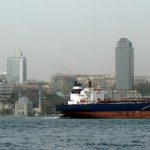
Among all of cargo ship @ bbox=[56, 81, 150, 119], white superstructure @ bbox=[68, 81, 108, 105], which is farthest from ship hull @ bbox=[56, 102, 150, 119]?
white superstructure @ bbox=[68, 81, 108, 105]

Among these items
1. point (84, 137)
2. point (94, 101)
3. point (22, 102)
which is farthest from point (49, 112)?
point (84, 137)

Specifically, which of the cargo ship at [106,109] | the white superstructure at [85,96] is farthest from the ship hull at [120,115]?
the white superstructure at [85,96]

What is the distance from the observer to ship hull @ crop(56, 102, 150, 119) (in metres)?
106

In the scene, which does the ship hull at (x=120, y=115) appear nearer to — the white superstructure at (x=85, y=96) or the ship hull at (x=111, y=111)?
the ship hull at (x=111, y=111)

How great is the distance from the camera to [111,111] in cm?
10700

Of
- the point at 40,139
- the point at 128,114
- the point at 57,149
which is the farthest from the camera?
the point at 128,114

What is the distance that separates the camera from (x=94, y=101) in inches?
4592

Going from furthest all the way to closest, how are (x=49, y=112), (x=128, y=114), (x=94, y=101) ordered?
(x=49, y=112), (x=94, y=101), (x=128, y=114)

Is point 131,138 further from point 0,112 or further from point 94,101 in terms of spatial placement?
point 0,112

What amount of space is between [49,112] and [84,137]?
132 meters

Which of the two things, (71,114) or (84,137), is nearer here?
(84,137)

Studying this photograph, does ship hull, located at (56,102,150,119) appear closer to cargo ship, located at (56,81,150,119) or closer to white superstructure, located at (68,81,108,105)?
cargo ship, located at (56,81,150,119)

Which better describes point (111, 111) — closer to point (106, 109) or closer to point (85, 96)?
point (106, 109)

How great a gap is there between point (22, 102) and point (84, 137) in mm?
142731
